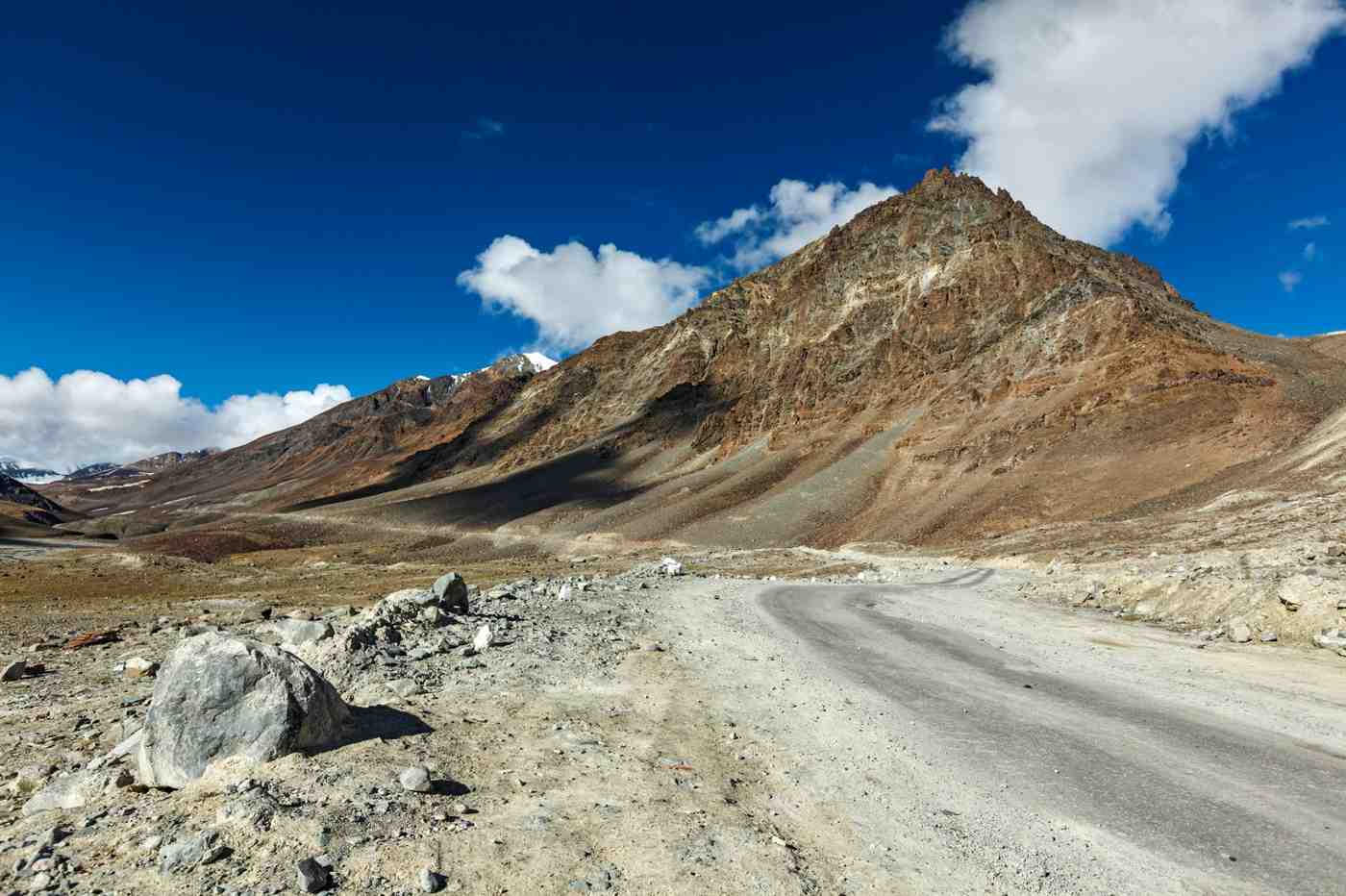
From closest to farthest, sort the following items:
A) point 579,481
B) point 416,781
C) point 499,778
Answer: point 416,781 < point 499,778 < point 579,481

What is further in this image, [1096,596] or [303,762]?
[1096,596]

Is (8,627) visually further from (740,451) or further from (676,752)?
(740,451)

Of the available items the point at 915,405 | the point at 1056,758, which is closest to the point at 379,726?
the point at 1056,758

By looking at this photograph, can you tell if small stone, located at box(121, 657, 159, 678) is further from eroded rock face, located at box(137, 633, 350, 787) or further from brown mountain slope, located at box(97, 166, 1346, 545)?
brown mountain slope, located at box(97, 166, 1346, 545)

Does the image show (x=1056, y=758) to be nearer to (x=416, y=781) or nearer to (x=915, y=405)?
(x=416, y=781)

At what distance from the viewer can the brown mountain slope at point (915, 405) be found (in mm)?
63250

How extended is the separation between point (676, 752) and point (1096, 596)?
70.4ft

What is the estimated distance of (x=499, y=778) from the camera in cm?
720

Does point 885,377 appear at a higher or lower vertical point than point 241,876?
higher

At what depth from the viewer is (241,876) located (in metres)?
5.07

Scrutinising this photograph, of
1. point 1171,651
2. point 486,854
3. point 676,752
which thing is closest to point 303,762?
point 486,854

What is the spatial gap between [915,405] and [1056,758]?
92221 mm

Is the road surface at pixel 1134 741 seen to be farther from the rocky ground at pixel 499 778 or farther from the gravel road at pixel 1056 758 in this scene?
the rocky ground at pixel 499 778

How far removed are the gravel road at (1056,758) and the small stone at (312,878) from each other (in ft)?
13.5
